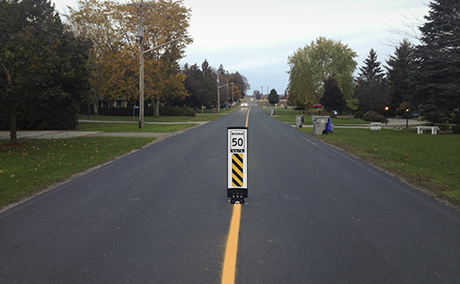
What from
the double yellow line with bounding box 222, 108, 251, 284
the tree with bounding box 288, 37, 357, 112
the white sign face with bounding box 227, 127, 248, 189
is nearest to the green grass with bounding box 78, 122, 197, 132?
the white sign face with bounding box 227, 127, 248, 189

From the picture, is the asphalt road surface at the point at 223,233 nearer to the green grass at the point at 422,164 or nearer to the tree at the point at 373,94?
the green grass at the point at 422,164

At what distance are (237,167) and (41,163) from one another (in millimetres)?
7765

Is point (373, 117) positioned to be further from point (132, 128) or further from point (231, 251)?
point (231, 251)

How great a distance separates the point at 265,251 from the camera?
429 cm

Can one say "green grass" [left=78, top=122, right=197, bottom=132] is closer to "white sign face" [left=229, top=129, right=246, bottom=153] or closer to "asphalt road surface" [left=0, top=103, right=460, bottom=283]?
"asphalt road surface" [left=0, top=103, right=460, bottom=283]

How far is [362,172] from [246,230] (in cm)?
580

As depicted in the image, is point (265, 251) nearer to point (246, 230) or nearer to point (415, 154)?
point (246, 230)

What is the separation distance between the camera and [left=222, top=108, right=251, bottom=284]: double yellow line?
12.0ft

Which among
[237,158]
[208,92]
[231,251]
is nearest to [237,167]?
[237,158]

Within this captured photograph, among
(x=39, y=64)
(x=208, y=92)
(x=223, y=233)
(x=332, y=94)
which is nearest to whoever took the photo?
(x=223, y=233)

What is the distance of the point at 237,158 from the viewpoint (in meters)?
6.41

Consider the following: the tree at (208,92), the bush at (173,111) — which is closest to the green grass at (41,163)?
the bush at (173,111)

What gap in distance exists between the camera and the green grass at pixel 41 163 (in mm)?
7876

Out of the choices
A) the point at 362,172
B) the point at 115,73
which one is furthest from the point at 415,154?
the point at 115,73
